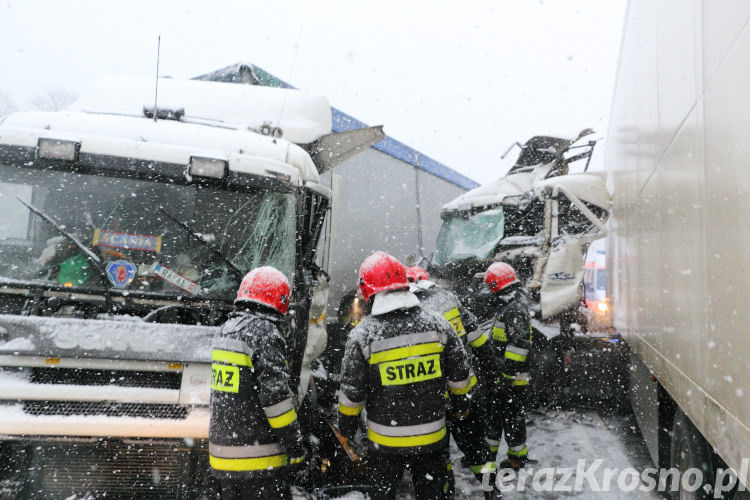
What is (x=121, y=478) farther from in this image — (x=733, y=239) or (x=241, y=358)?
(x=733, y=239)

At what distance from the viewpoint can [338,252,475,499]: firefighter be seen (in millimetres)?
2818

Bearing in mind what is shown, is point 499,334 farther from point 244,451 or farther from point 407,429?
point 244,451

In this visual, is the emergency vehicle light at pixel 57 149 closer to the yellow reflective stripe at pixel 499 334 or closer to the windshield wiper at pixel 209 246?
the windshield wiper at pixel 209 246

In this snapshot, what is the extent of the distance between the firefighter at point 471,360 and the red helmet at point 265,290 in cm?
128

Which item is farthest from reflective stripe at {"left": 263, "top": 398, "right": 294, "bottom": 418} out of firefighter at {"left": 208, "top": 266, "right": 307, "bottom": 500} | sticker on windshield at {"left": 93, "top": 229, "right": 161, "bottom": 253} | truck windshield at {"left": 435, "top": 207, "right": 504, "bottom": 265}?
truck windshield at {"left": 435, "top": 207, "right": 504, "bottom": 265}

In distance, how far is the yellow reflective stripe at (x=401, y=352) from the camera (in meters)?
2.81

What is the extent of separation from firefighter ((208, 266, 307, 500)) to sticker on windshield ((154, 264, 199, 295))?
0.94 m

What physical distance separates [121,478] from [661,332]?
3335 millimetres

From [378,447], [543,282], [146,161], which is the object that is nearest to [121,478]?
[378,447]

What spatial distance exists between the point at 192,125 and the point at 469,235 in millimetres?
4289

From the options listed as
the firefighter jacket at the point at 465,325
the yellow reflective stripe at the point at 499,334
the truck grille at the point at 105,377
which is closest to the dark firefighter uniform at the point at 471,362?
the firefighter jacket at the point at 465,325

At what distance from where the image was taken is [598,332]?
5.98 m

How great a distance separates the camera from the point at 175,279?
3576 millimetres

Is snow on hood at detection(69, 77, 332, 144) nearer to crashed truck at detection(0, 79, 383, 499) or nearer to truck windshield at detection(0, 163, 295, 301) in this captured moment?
crashed truck at detection(0, 79, 383, 499)
